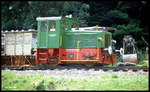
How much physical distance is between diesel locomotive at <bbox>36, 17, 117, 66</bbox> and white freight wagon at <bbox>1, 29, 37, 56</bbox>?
2.93 metres

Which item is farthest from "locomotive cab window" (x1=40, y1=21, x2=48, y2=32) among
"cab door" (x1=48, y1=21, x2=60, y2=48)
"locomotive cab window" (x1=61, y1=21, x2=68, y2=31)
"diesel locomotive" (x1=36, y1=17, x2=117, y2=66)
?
"locomotive cab window" (x1=61, y1=21, x2=68, y2=31)

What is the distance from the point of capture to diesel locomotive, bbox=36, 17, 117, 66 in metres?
11.0

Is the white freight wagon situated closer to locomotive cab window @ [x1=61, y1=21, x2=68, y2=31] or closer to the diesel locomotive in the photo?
the diesel locomotive

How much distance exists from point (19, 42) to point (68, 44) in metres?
4.40

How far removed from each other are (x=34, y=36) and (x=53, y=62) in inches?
148

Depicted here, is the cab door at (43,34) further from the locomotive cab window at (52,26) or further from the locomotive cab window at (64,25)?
the locomotive cab window at (64,25)

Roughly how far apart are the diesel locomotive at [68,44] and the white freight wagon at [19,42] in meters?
2.93

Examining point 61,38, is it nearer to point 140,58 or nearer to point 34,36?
point 34,36

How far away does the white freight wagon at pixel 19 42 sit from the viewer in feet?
46.9

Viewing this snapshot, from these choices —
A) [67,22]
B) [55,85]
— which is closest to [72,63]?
[67,22]

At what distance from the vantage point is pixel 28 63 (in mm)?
13609

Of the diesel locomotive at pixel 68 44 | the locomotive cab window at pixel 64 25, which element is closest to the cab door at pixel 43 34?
the diesel locomotive at pixel 68 44

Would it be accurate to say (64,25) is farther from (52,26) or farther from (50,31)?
(50,31)

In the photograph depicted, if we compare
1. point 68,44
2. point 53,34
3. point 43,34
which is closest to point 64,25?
point 53,34
